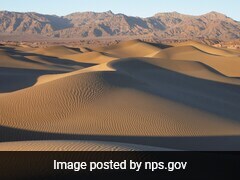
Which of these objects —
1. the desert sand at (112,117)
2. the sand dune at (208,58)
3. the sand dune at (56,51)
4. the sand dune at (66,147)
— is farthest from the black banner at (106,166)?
the sand dune at (56,51)

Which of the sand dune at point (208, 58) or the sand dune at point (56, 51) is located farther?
the sand dune at point (56, 51)

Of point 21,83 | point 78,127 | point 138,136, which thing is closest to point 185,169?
point 138,136

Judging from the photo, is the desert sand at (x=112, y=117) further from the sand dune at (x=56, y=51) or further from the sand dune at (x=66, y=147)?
the sand dune at (x=56, y=51)

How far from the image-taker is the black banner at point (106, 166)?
6.46m

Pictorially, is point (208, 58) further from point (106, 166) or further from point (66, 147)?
point (106, 166)

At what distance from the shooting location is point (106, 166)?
6703mm

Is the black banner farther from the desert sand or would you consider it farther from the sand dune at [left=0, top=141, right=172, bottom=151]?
the desert sand

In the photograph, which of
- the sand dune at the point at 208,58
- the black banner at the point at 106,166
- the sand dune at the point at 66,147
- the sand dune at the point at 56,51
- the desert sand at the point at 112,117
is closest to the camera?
the black banner at the point at 106,166

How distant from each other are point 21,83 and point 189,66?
48.6 ft

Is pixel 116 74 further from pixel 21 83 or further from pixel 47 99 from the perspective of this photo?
pixel 21 83

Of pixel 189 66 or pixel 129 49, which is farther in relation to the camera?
pixel 129 49

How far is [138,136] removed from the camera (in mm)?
11680

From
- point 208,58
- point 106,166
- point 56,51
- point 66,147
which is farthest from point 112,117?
point 56,51

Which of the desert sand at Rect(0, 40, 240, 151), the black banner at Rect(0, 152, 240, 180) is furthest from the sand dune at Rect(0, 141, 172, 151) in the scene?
the black banner at Rect(0, 152, 240, 180)
